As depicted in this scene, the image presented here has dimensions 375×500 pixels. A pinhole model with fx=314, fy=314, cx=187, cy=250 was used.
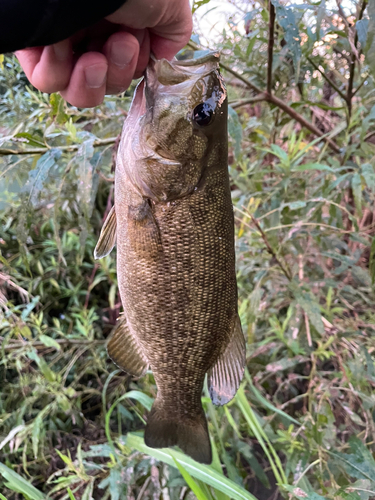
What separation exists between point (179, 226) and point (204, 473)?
32.4 inches

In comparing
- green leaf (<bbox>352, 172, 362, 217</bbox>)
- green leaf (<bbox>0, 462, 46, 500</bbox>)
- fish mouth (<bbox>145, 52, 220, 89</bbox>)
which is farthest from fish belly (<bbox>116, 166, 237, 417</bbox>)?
green leaf (<bbox>0, 462, 46, 500</bbox>)

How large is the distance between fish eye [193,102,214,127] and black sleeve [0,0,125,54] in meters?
0.27

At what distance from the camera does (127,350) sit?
0.96 meters

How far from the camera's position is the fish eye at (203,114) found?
0.77m

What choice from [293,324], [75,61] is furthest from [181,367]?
[75,61]

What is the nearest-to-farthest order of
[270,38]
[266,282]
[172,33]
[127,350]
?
[172,33] < [127,350] < [270,38] < [266,282]

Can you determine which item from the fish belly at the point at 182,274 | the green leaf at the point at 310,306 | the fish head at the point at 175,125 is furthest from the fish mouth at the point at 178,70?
the green leaf at the point at 310,306

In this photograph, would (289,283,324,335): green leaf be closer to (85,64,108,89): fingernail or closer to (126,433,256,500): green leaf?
(126,433,256,500): green leaf

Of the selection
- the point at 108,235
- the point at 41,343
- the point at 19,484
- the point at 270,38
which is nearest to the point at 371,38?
the point at 270,38

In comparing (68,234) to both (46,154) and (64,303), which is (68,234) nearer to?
(64,303)

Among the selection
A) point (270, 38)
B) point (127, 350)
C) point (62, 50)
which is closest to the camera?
point (62, 50)

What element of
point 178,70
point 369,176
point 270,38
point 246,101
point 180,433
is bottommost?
point 180,433

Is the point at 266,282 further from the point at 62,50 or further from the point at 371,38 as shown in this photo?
the point at 62,50

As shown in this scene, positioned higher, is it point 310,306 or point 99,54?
point 99,54
